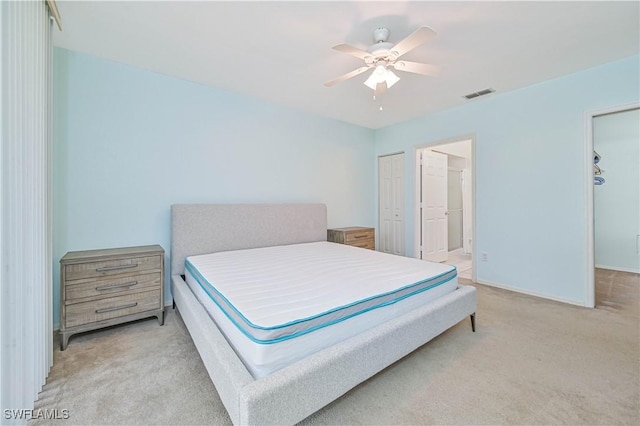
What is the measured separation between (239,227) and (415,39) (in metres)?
2.56

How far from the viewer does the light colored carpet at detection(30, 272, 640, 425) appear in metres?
1.40

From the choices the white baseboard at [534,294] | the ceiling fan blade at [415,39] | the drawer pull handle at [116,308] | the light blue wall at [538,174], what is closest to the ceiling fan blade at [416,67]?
the ceiling fan blade at [415,39]

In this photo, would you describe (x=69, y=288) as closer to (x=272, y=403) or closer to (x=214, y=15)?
(x=272, y=403)

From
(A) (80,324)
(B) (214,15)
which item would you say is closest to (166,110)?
(B) (214,15)

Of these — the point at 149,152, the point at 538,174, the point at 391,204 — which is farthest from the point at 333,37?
the point at 391,204

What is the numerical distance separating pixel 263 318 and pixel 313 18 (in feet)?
6.94

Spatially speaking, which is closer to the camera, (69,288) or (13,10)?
(13,10)

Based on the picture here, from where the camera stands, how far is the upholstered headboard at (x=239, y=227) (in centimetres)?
Answer: 282

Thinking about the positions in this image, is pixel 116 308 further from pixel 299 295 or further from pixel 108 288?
pixel 299 295

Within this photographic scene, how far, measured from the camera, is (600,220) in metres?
4.65

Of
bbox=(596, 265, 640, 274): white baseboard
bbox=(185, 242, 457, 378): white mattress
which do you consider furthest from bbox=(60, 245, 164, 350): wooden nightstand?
bbox=(596, 265, 640, 274): white baseboard

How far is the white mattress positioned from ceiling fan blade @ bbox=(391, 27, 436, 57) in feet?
5.49

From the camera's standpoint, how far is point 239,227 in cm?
321

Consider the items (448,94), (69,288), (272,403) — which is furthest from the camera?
(448,94)
